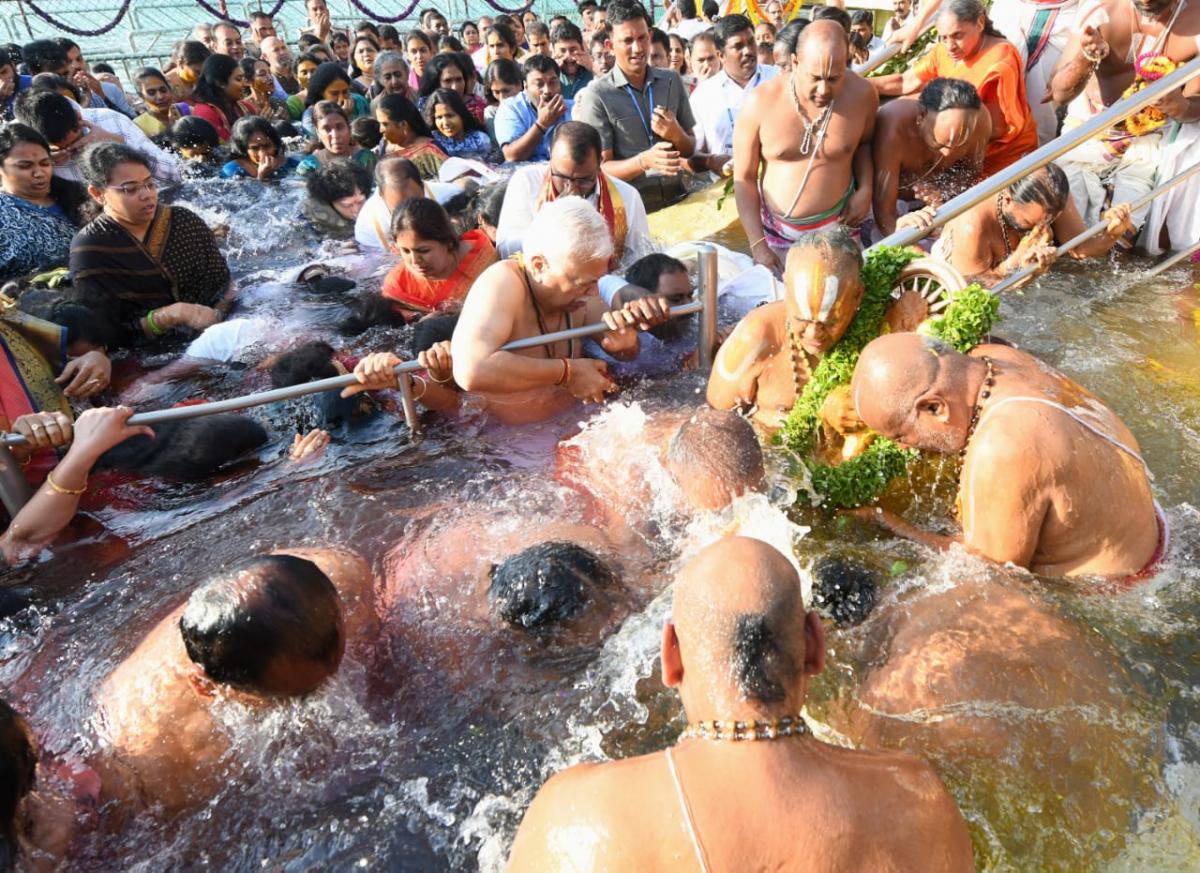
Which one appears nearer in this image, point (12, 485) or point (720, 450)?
point (720, 450)

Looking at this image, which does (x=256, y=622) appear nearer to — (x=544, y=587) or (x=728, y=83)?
(x=544, y=587)

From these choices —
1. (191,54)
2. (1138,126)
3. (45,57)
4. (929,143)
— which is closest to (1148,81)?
(1138,126)

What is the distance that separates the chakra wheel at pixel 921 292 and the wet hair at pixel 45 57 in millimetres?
9665

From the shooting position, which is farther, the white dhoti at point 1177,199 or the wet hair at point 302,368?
the white dhoti at point 1177,199

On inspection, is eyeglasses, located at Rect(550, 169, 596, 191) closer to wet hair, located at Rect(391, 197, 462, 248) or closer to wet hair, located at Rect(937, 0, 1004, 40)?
wet hair, located at Rect(391, 197, 462, 248)

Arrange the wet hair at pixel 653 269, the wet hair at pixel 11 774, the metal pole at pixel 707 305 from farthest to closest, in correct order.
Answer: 1. the wet hair at pixel 653 269
2. the metal pole at pixel 707 305
3. the wet hair at pixel 11 774

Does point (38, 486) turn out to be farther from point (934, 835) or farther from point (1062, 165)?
point (1062, 165)

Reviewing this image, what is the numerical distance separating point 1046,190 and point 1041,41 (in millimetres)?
2372

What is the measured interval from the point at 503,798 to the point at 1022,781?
153 centimetres

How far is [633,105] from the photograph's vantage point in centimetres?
646

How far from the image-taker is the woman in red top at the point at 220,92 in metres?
8.67

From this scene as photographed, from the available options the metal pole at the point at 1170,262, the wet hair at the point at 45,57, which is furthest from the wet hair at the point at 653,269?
the wet hair at the point at 45,57

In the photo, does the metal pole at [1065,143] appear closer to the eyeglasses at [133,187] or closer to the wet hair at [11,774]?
the wet hair at [11,774]

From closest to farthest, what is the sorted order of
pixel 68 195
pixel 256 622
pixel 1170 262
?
pixel 256 622
pixel 1170 262
pixel 68 195
